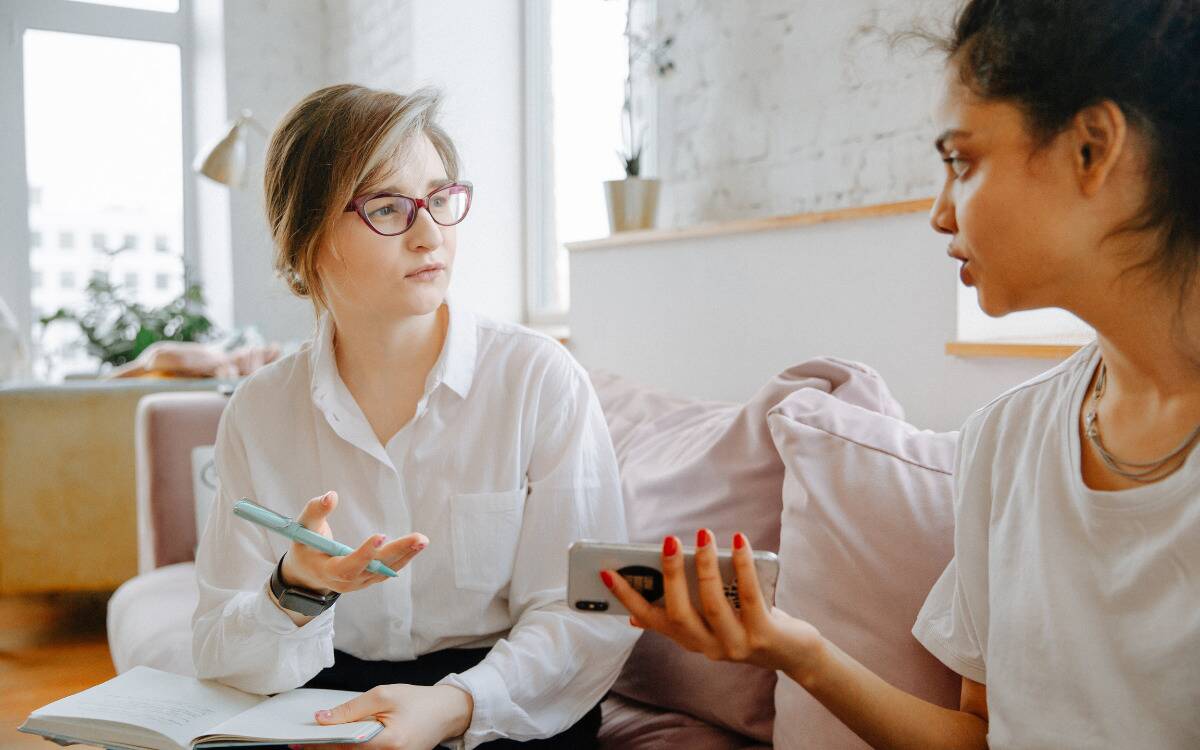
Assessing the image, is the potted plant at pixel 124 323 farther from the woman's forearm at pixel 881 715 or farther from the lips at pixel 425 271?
the woman's forearm at pixel 881 715

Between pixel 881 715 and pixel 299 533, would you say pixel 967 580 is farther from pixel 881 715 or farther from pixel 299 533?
pixel 299 533

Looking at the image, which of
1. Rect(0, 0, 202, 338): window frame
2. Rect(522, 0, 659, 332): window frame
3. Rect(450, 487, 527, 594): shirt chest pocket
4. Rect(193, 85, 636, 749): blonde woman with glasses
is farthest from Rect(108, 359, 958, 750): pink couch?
Rect(0, 0, 202, 338): window frame

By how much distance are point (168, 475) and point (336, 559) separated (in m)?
1.46

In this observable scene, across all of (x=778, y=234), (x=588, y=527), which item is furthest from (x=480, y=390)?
(x=778, y=234)

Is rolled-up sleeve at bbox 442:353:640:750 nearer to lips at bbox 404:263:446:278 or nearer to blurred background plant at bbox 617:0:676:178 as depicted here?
lips at bbox 404:263:446:278

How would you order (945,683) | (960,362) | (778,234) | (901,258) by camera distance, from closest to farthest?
→ 1. (945,683)
2. (960,362)
3. (901,258)
4. (778,234)

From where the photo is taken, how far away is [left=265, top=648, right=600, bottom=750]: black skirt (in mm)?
1248

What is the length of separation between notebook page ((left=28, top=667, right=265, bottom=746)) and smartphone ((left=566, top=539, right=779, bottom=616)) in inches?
17.8

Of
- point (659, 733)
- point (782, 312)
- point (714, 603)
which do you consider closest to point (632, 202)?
point (782, 312)

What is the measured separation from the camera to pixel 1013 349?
5.29ft

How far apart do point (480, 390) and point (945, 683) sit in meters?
0.66

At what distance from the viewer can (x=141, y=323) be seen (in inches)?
209

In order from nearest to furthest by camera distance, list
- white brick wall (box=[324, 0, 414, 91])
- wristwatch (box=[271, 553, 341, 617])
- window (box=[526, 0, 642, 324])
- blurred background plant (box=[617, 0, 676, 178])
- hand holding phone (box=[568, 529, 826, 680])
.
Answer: hand holding phone (box=[568, 529, 826, 680]) < wristwatch (box=[271, 553, 341, 617]) < blurred background plant (box=[617, 0, 676, 178]) < window (box=[526, 0, 642, 324]) < white brick wall (box=[324, 0, 414, 91])

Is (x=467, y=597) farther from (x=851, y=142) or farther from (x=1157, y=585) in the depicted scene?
(x=851, y=142)
